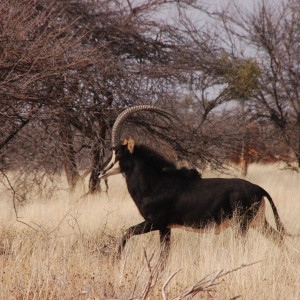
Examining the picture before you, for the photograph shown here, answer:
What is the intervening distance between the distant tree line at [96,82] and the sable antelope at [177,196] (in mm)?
1194

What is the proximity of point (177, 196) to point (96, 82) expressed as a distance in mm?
3129

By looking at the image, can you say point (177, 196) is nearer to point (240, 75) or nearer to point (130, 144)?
point (130, 144)

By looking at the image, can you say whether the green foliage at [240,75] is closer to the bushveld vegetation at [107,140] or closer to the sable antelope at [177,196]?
the bushveld vegetation at [107,140]

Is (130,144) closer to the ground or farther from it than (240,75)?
closer to the ground

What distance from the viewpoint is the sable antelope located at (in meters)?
7.40

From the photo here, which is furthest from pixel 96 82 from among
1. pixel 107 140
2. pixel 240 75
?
pixel 240 75

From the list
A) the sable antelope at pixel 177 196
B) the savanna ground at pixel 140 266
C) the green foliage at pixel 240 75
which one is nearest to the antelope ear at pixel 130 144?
the sable antelope at pixel 177 196

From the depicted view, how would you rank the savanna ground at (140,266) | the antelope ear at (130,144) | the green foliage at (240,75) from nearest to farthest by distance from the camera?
the savanna ground at (140,266)
the antelope ear at (130,144)
the green foliage at (240,75)

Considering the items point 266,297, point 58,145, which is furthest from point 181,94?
point 266,297

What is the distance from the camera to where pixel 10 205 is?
12195 millimetres

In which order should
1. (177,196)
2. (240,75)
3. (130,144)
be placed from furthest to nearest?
(240,75)
(130,144)
(177,196)

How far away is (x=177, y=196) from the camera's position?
752 centimetres

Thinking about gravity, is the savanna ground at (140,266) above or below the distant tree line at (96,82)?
below

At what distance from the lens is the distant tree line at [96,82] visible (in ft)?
24.8
